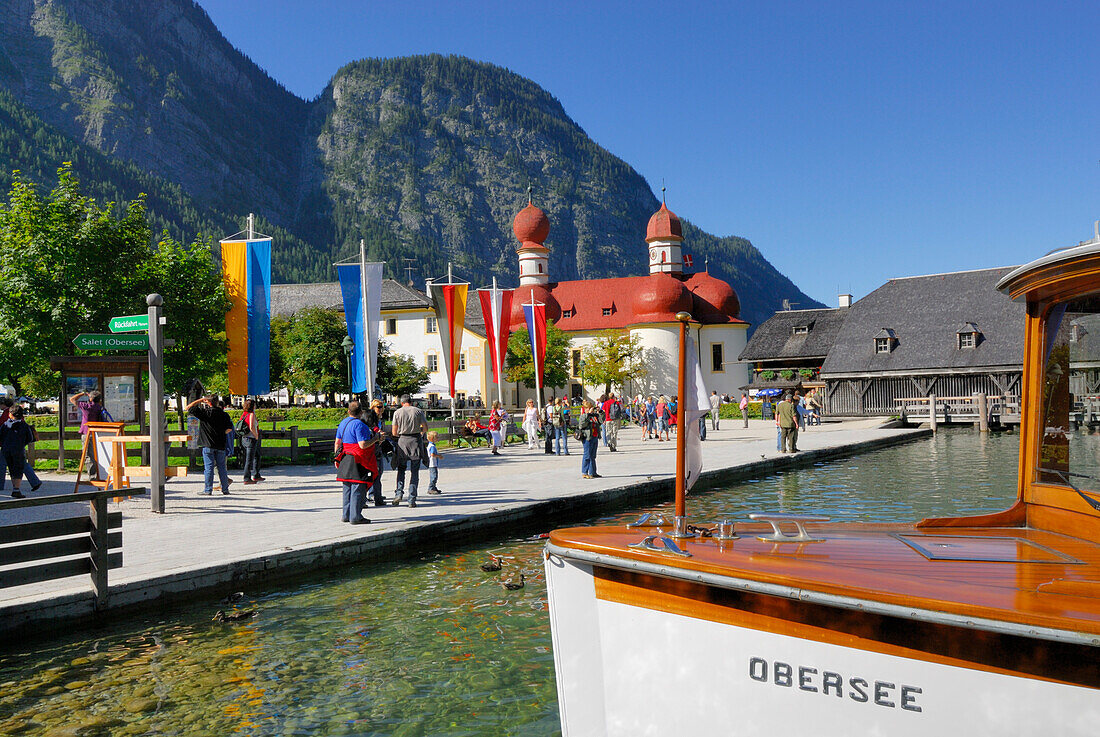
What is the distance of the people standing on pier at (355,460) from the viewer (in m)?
12.0

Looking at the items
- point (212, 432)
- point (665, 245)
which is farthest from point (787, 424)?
point (665, 245)

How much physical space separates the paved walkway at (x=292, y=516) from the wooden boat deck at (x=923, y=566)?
608 cm

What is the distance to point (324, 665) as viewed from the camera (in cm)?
738

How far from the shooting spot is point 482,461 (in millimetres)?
24000

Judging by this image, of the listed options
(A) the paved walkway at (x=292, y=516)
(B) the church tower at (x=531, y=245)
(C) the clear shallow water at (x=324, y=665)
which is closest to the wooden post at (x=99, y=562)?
(A) the paved walkway at (x=292, y=516)

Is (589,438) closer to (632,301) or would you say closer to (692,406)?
(692,406)

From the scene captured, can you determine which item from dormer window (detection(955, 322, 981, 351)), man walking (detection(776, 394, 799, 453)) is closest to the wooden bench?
man walking (detection(776, 394, 799, 453))

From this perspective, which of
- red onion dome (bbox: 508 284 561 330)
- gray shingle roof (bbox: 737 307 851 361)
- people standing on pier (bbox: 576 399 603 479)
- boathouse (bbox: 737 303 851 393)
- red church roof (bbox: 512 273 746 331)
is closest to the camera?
people standing on pier (bbox: 576 399 603 479)

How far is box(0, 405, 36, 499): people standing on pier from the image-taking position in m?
16.0

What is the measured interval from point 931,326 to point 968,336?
259 cm

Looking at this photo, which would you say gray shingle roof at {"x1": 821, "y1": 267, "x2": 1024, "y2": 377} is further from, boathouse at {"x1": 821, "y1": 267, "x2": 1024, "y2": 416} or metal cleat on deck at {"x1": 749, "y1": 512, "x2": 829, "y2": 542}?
metal cleat on deck at {"x1": 749, "y1": 512, "x2": 829, "y2": 542}

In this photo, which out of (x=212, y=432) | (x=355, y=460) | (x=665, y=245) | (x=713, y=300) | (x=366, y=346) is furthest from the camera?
(x=713, y=300)

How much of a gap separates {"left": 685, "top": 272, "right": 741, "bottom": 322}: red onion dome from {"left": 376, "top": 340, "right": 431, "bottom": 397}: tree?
25.1 m

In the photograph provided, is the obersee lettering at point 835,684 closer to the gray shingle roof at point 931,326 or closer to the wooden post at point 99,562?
the wooden post at point 99,562
